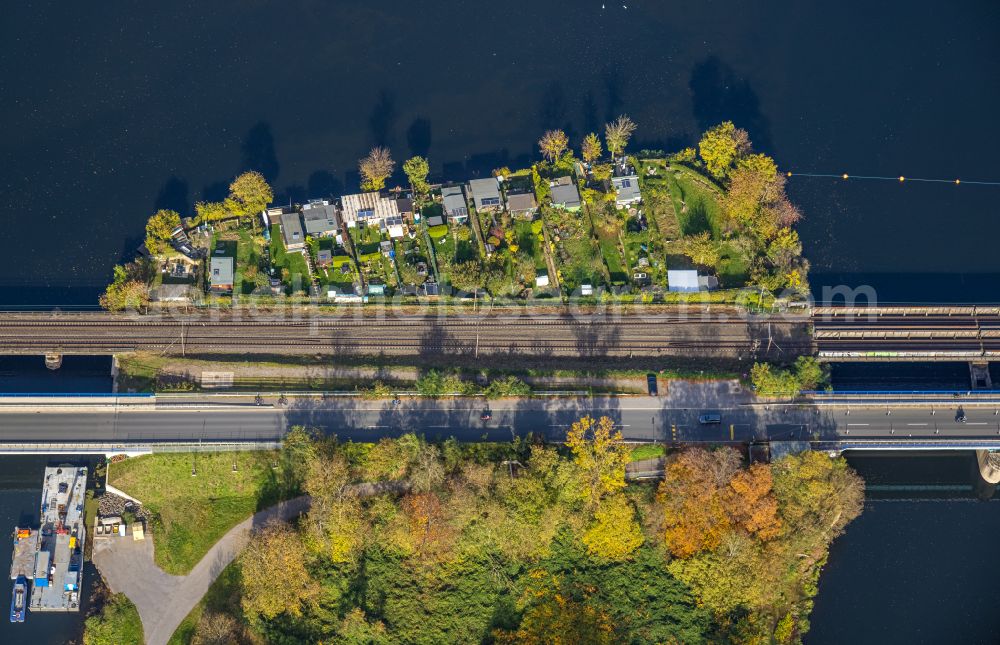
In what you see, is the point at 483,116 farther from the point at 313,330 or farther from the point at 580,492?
the point at 580,492

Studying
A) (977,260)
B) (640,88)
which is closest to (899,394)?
(977,260)

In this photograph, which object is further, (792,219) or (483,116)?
(483,116)

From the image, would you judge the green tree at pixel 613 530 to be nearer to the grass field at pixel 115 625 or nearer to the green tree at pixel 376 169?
the green tree at pixel 376 169

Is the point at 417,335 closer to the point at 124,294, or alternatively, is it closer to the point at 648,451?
the point at 648,451

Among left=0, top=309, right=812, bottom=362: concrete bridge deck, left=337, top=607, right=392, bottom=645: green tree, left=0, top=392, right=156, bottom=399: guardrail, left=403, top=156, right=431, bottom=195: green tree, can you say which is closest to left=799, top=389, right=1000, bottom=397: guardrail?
left=0, top=309, right=812, bottom=362: concrete bridge deck

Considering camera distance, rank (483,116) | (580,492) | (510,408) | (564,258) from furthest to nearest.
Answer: (483,116) < (564,258) < (510,408) < (580,492)

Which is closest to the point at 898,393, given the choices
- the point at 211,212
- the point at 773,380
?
the point at 773,380
